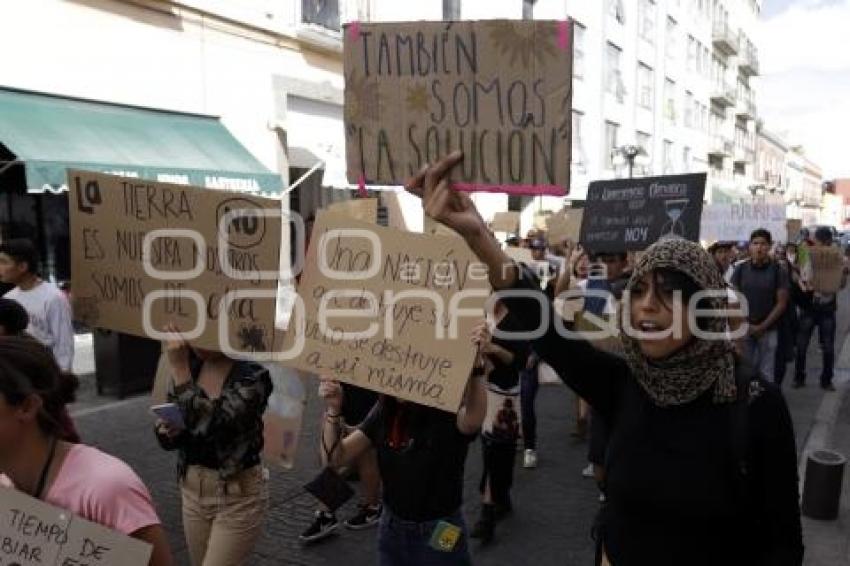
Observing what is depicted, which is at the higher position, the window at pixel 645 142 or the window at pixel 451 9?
the window at pixel 451 9

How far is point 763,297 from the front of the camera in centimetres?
762

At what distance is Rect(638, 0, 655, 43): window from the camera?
3400 cm

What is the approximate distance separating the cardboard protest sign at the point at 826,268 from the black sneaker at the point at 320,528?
7019mm

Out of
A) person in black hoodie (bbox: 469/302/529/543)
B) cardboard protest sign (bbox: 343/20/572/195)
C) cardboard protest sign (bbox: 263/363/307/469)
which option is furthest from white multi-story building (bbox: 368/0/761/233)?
cardboard protest sign (bbox: 343/20/572/195)

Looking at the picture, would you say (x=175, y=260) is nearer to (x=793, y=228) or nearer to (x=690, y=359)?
(x=690, y=359)

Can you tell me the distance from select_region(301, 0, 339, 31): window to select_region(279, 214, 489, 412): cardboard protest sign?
507 inches

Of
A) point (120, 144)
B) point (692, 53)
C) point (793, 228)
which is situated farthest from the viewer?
point (692, 53)

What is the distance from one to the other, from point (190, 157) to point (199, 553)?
923cm

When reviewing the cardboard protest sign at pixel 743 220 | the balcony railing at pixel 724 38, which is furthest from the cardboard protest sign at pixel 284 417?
the balcony railing at pixel 724 38

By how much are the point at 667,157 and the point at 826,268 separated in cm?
3106

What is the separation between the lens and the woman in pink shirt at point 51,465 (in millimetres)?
1737

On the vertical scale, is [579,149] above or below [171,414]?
above

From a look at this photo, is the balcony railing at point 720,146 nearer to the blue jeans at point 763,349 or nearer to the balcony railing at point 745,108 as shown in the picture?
the balcony railing at point 745,108
